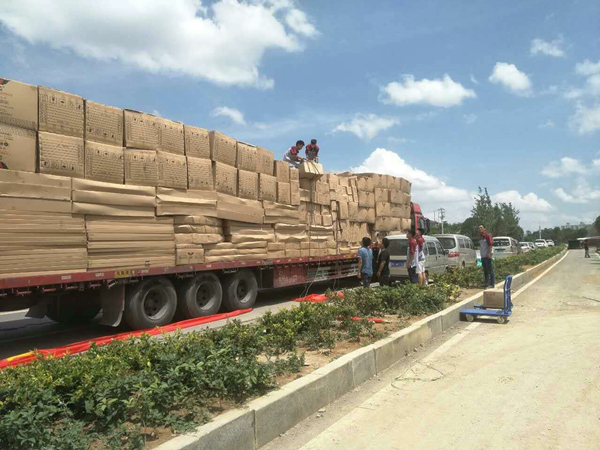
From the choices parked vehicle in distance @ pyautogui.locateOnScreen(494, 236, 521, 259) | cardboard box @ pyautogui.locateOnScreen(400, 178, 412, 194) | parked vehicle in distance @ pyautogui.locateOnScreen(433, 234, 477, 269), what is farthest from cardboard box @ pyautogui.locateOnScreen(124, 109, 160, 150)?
parked vehicle in distance @ pyautogui.locateOnScreen(494, 236, 521, 259)

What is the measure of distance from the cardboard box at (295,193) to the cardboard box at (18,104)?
20.4 ft

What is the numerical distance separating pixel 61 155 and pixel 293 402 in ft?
16.9

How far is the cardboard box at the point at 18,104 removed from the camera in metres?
6.16

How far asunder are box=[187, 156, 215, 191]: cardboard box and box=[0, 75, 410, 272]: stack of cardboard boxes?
0.07 feet

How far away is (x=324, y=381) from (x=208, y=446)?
156 cm

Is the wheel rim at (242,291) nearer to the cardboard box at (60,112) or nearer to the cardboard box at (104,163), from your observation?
the cardboard box at (104,163)

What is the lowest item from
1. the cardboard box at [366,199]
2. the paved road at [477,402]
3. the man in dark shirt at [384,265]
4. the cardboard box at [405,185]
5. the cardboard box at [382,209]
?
the paved road at [477,402]

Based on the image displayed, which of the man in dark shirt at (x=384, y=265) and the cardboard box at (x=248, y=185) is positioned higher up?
the cardboard box at (x=248, y=185)

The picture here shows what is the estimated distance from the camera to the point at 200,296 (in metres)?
9.40

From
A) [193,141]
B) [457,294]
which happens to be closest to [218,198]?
[193,141]

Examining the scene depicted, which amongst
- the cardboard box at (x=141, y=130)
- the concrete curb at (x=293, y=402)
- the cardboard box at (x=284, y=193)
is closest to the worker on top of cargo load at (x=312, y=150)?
the cardboard box at (x=284, y=193)

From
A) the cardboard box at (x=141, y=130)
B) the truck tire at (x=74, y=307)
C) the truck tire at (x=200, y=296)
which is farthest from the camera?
the truck tire at (x=200, y=296)

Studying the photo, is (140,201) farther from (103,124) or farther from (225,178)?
(225,178)

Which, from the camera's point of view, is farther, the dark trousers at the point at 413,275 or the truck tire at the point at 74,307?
the dark trousers at the point at 413,275
